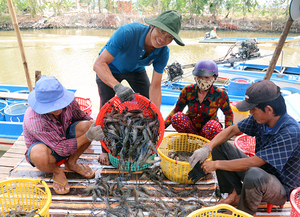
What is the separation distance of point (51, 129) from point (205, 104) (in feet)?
6.49

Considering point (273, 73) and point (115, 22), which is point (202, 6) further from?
point (273, 73)

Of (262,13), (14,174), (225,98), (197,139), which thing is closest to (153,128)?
(197,139)

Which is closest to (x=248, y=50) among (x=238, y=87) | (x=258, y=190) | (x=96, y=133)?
(x=238, y=87)

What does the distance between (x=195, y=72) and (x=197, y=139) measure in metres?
0.91

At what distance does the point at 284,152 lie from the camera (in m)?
1.76

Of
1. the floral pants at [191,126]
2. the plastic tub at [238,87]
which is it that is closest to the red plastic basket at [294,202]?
the floral pants at [191,126]

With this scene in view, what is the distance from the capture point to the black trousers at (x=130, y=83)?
9.67 ft

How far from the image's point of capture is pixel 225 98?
9.52 ft

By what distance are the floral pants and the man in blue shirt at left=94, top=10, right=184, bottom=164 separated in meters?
0.37

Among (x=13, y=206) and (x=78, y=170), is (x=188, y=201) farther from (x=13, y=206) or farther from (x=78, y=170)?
(x=13, y=206)

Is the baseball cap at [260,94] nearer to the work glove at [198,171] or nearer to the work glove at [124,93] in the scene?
the work glove at [198,171]

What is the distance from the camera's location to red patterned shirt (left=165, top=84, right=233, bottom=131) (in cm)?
288

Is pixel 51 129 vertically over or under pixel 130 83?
under

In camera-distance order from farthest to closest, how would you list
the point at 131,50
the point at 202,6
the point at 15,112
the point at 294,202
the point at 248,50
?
the point at 202,6, the point at 248,50, the point at 15,112, the point at 131,50, the point at 294,202
